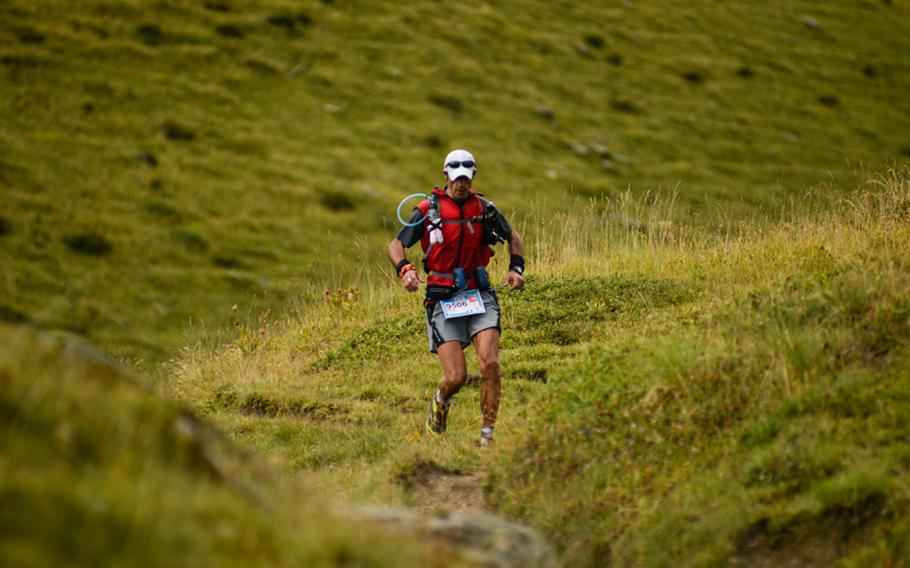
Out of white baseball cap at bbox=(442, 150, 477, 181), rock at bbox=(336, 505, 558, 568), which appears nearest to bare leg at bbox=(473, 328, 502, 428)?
white baseball cap at bbox=(442, 150, 477, 181)

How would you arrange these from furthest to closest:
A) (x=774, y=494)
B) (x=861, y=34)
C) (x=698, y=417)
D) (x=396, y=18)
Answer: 1. (x=861, y=34)
2. (x=396, y=18)
3. (x=698, y=417)
4. (x=774, y=494)

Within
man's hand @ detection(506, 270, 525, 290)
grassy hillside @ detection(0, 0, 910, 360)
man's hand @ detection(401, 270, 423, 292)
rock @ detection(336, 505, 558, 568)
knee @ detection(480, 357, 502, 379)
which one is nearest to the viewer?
rock @ detection(336, 505, 558, 568)

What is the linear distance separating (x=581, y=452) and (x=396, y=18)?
1563 inches

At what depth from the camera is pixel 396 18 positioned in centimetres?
4675

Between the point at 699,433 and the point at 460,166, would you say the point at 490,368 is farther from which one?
the point at 699,433

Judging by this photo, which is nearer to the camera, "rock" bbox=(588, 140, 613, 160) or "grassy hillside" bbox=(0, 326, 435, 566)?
"grassy hillside" bbox=(0, 326, 435, 566)

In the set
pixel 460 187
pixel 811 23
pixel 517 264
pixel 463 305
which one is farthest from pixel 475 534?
pixel 811 23

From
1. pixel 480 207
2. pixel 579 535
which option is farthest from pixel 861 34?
pixel 579 535

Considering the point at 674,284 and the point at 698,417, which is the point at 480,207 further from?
the point at 674,284

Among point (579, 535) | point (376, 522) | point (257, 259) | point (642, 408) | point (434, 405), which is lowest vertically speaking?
point (257, 259)

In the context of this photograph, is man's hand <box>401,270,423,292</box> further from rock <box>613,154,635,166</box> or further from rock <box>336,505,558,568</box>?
rock <box>613,154,635,166</box>

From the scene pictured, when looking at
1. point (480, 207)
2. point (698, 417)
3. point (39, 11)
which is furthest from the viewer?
point (39, 11)

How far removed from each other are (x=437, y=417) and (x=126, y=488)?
8.46m

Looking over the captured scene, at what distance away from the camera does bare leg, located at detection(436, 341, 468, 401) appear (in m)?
11.8
